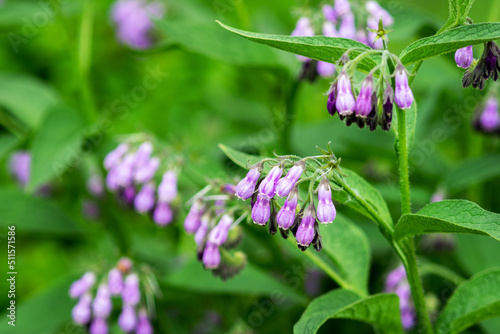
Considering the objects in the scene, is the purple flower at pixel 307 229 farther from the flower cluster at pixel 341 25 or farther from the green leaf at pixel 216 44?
the green leaf at pixel 216 44

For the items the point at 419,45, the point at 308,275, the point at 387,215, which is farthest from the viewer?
the point at 308,275

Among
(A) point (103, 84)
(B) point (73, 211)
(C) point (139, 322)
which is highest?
(C) point (139, 322)

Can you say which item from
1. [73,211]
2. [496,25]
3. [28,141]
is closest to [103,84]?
[73,211]

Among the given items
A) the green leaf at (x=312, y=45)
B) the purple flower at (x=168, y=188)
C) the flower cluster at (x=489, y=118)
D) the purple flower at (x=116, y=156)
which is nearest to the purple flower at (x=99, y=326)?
the purple flower at (x=168, y=188)

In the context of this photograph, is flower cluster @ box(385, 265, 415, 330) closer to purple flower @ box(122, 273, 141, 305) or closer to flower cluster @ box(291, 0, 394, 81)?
flower cluster @ box(291, 0, 394, 81)

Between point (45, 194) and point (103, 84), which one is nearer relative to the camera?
point (45, 194)

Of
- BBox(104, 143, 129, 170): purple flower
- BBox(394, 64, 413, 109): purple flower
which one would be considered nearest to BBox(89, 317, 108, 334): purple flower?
BBox(104, 143, 129, 170): purple flower

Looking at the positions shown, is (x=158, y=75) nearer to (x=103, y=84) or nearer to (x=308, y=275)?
(x=103, y=84)
